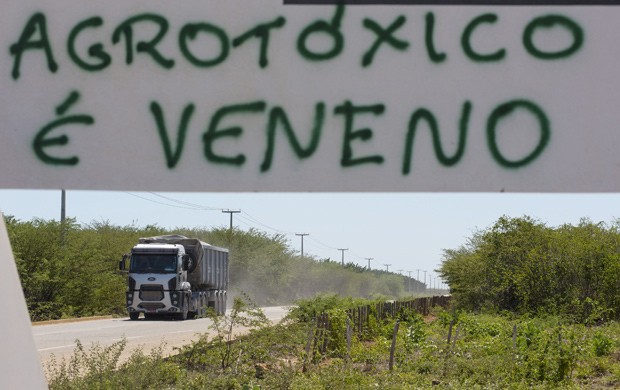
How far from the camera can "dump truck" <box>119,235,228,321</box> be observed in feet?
103

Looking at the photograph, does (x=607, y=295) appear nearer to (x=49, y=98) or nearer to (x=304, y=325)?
(x=304, y=325)

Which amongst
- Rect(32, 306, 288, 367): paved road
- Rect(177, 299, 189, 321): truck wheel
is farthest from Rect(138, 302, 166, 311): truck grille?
Rect(177, 299, 189, 321): truck wheel

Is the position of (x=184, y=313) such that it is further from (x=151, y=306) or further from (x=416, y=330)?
(x=416, y=330)

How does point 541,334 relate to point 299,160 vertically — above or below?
below

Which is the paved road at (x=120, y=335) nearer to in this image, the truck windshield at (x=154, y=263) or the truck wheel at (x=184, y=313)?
the truck wheel at (x=184, y=313)

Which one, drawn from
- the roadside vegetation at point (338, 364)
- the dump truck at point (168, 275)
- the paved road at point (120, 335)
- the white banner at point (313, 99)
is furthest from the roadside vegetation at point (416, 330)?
the white banner at point (313, 99)

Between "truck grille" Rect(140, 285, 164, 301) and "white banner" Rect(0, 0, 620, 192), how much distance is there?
29.9 metres

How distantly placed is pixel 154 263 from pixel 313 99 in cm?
2963

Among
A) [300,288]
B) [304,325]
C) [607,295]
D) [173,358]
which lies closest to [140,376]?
[173,358]

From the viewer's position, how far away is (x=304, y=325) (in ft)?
55.1

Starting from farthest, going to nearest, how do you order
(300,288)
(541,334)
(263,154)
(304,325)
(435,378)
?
(300,288), (541,334), (304,325), (435,378), (263,154)

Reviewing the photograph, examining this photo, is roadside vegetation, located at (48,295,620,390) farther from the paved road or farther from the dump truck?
the dump truck

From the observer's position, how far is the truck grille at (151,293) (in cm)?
3200

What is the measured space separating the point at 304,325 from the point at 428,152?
48.1ft
